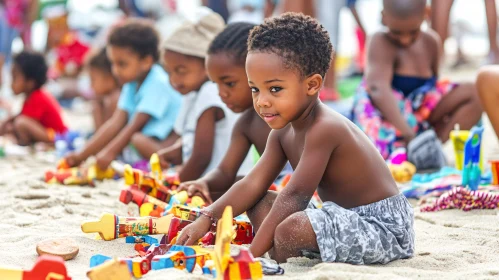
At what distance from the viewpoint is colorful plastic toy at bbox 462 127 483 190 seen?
10.9 ft

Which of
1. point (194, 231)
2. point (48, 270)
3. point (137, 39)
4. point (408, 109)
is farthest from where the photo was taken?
point (137, 39)

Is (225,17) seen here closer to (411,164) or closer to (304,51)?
(411,164)

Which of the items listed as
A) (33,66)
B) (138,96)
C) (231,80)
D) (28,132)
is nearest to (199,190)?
(231,80)

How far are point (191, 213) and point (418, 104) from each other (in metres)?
2.49

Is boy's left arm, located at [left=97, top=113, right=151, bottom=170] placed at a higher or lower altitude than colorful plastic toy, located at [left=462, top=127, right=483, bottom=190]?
lower

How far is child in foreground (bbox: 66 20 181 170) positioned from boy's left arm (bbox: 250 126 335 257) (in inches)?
92.9

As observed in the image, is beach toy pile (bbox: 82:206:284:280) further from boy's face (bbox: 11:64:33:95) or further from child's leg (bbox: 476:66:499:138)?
boy's face (bbox: 11:64:33:95)

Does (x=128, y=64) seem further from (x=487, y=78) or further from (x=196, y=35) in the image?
(x=487, y=78)

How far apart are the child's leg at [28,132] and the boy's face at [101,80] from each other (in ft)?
2.26

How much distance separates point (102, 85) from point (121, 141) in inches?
60.9

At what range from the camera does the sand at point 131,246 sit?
2.19 m

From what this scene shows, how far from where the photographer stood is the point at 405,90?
4.61 m

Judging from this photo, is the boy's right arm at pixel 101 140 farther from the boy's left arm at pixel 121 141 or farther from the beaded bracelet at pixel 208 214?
the beaded bracelet at pixel 208 214

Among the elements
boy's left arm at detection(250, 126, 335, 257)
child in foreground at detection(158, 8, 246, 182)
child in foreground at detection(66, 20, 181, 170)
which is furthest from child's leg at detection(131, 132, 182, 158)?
boy's left arm at detection(250, 126, 335, 257)
